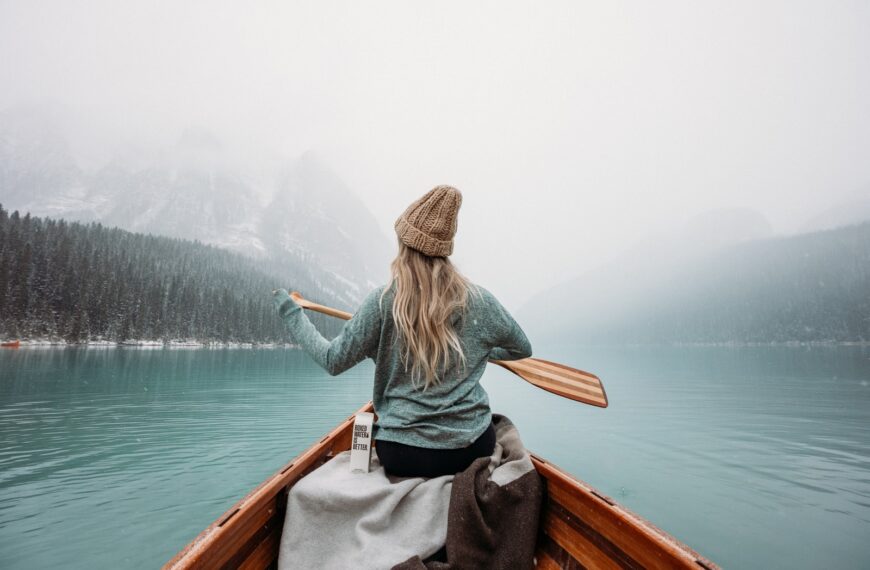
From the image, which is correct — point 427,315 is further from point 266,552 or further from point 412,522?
point 266,552

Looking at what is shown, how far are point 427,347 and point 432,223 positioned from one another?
707mm

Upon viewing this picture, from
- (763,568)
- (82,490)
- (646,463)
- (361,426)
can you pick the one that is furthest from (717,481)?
(82,490)

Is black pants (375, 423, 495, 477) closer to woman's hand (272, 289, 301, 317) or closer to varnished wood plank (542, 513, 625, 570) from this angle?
varnished wood plank (542, 513, 625, 570)

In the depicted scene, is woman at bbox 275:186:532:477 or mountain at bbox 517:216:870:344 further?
mountain at bbox 517:216:870:344

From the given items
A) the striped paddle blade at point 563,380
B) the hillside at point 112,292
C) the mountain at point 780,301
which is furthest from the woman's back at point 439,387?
the mountain at point 780,301

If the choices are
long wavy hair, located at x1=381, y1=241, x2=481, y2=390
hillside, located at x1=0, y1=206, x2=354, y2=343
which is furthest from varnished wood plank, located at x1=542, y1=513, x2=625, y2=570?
hillside, located at x1=0, y1=206, x2=354, y2=343

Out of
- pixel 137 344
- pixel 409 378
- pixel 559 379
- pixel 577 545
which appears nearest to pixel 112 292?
pixel 137 344

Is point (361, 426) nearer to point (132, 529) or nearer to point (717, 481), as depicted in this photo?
point (132, 529)

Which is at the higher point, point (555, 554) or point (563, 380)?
point (563, 380)

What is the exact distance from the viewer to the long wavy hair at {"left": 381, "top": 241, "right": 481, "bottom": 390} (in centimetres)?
217

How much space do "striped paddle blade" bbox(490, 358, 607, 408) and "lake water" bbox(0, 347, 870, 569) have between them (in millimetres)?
3684

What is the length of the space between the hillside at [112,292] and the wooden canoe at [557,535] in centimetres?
6755

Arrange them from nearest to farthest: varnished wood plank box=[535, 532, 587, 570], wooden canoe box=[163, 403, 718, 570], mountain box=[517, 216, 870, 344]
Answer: wooden canoe box=[163, 403, 718, 570] → varnished wood plank box=[535, 532, 587, 570] → mountain box=[517, 216, 870, 344]

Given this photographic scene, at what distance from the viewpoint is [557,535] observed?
2.72 m
